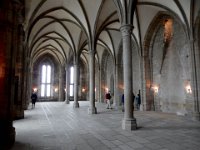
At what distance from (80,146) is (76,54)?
15.9 m

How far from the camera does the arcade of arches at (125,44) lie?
6387 mm

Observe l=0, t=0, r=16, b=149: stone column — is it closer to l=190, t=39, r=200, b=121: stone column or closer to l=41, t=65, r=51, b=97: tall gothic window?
l=190, t=39, r=200, b=121: stone column

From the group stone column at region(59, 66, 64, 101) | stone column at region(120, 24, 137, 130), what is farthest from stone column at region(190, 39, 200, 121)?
stone column at region(59, 66, 64, 101)

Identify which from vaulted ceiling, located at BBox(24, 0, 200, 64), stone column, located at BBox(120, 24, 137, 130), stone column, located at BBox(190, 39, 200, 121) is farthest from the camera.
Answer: vaulted ceiling, located at BBox(24, 0, 200, 64)

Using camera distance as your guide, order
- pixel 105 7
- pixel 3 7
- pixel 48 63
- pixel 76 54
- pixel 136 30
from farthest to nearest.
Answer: pixel 48 63
pixel 76 54
pixel 136 30
pixel 105 7
pixel 3 7

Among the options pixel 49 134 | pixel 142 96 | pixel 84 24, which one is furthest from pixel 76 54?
pixel 49 134

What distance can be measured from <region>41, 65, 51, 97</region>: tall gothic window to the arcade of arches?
13.4 meters

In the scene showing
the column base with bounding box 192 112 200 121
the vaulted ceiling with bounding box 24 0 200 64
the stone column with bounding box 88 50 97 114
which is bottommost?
the column base with bounding box 192 112 200 121

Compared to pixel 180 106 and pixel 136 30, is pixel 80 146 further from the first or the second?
pixel 136 30

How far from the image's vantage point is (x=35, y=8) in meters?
13.9

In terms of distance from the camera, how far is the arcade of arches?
21.0ft

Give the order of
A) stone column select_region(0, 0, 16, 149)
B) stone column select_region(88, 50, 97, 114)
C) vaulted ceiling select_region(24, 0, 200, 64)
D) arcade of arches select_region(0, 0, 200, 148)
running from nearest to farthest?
stone column select_region(0, 0, 16, 149), arcade of arches select_region(0, 0, 200, 148), vaulted ceiling select_region(24, 0, 200, 64), stone column select_region(88, 50, 97, 114)

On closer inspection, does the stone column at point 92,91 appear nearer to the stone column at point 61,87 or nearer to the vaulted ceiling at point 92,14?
the vaulted ceiling at point 92,14

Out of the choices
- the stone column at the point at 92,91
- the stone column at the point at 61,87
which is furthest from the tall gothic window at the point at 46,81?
the stone column at the point at 92,91
